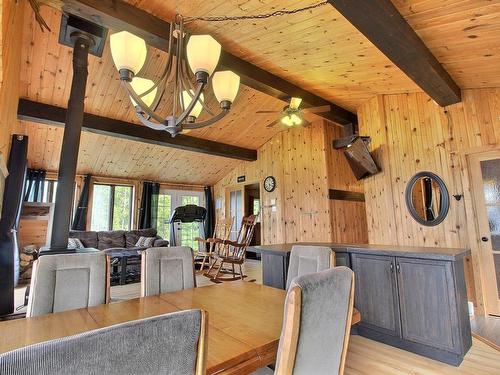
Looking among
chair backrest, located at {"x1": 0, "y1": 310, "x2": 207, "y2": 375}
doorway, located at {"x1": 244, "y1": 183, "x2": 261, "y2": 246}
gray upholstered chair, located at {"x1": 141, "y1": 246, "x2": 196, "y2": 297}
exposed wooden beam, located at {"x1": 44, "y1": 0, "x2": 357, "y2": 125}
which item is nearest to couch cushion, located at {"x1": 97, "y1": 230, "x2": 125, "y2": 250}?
doorway, located at {"x1": 244, "y1": 183, "x2": 261, "y2": 246}

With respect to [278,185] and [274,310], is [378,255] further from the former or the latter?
[278,185]

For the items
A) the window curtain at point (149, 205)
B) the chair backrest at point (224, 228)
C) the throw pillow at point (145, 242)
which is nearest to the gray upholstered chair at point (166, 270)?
the chair backrest at point (224, 228)

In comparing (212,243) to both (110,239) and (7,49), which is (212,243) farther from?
(7,49)

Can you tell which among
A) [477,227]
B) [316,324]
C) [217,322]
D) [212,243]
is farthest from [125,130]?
[477,227]

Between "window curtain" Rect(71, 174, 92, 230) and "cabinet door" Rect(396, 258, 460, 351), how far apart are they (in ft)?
21.9

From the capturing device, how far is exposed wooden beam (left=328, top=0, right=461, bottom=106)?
1.92 m

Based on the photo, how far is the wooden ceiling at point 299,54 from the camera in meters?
2.29

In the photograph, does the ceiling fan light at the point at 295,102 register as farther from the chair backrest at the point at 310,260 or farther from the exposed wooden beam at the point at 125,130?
the exposed wooden beam at the point at 125,130

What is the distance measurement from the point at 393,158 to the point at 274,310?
3.48m

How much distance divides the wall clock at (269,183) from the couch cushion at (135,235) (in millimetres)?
3053

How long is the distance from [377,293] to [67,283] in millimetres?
2510

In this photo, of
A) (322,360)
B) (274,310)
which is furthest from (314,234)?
(322,360)

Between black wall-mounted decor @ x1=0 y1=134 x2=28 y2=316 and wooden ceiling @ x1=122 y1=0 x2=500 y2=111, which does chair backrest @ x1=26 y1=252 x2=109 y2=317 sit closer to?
black wall-mounted decor @ x1=0 y1=134 x2=28 y2=316

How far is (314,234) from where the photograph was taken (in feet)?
19.0
